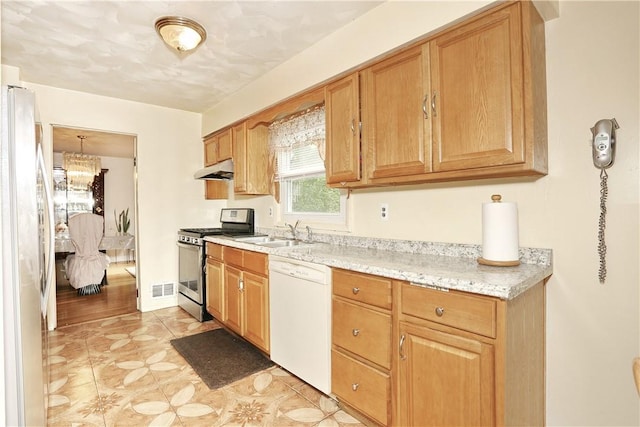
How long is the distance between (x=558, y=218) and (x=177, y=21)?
2426mm

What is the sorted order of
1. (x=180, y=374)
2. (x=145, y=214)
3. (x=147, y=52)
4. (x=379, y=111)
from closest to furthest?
(x=379, y=111) < (x=180, y=374) < (x=147, y=52) < (x=145, y=214)

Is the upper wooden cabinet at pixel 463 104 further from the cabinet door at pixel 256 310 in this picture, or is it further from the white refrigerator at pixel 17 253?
the white refrigerator at pixel 17 253

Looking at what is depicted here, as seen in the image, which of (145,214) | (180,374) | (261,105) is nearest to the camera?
(180,374)

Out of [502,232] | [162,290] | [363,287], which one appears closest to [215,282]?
[162,290]

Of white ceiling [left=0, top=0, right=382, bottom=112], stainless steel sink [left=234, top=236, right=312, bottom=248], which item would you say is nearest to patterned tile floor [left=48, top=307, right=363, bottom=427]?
stainless steel sink [left=234, top=236, right=312, bottom=248]

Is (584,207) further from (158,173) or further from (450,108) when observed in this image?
(158,173)

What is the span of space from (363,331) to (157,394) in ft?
4.69

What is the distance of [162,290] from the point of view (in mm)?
3914

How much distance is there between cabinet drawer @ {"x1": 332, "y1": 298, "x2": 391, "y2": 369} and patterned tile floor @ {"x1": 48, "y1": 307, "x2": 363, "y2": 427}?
456 millimetres

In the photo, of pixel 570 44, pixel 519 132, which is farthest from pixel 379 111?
pixel 570 44

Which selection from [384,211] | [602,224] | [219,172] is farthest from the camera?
[219,172]

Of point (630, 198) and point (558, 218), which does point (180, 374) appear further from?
point (630, 198)

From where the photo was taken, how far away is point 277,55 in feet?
8.61

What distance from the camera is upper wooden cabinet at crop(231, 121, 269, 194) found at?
3367 mm
